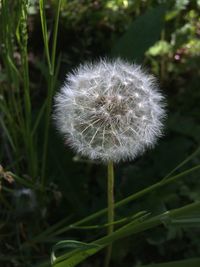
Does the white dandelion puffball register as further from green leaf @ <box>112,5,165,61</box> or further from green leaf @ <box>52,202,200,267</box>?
green leaf @ <box>112,5,165,61</box>

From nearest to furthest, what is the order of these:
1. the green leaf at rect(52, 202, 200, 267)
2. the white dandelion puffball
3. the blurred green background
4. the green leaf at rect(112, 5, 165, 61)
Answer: the green leaf at rect(52, 202, 200, 267)
the white dandelion puffball
the blurred green background
the green leaf at rect(112, 5, 165, 61)

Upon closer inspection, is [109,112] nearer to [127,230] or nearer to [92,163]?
[127,230]

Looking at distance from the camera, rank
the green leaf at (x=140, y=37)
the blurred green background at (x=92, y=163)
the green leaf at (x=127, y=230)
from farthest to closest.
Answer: the green leaf at (x=140, y=37)
the blurred green background at (x=92, y=163)
the green leaf at (x=127, y=230)

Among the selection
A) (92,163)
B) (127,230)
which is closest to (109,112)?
(127,230)

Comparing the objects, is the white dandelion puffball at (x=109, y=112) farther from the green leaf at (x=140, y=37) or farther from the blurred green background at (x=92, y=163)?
the green leaf at (x=140, y=37)

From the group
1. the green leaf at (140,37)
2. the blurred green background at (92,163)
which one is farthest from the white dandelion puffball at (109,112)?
the green leaf at (140,37)

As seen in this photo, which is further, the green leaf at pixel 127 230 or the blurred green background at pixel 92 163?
the blurred green background at pixel 92 163

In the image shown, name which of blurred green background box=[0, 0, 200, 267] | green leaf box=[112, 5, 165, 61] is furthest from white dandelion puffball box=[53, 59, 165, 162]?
green leaf box=[112, 5, 165, 61]

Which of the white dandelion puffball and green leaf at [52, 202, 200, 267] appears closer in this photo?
green leaf at [52, 202, 200, 267]
